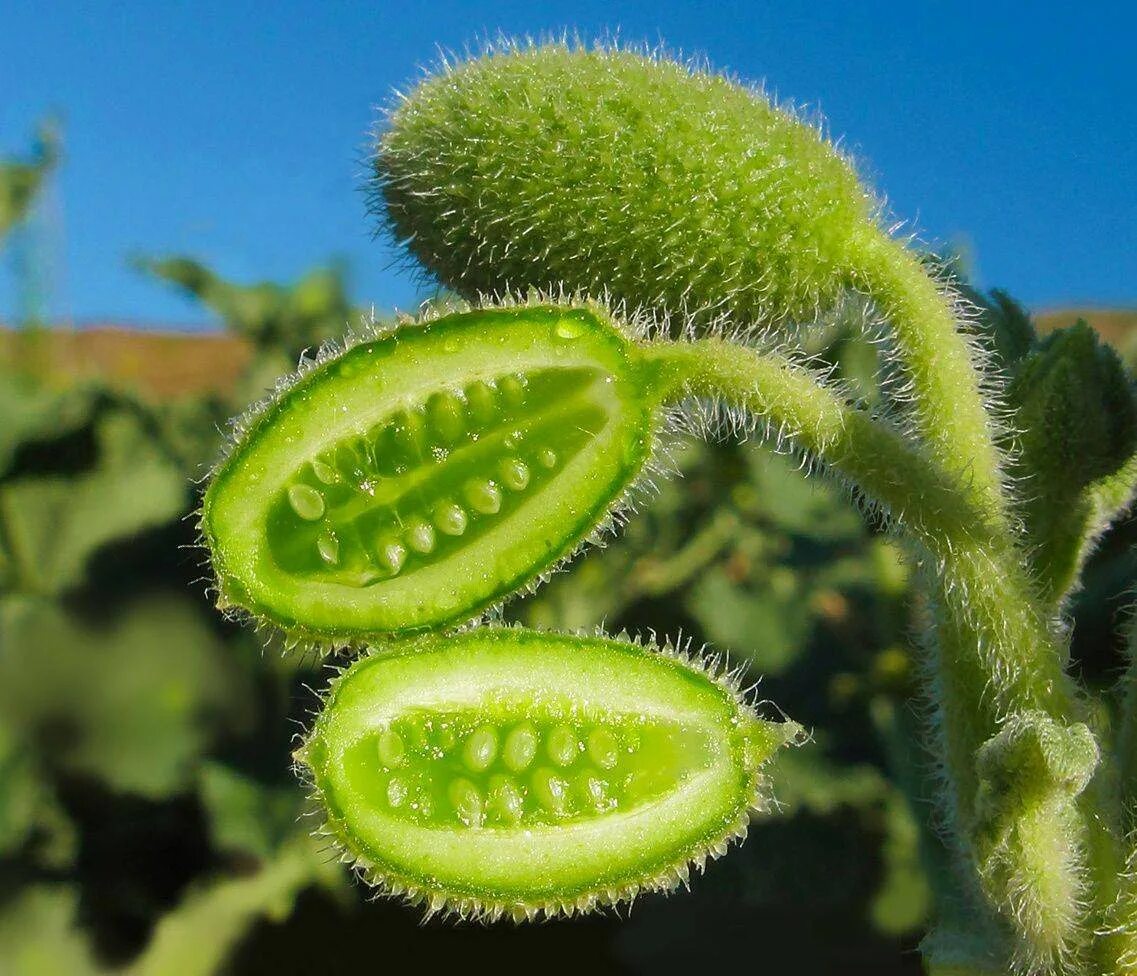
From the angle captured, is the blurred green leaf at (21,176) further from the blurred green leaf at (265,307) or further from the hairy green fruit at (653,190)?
the hairy green fruit at (653,190)

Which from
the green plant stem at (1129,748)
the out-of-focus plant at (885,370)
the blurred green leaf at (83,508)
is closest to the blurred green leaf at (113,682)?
the blurred green leaf at (83,508)

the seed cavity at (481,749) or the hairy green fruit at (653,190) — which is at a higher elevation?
the hairy green fruit at (653,190)

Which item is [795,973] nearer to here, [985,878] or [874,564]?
[874,564]

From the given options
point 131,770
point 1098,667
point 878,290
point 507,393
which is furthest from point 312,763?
point 131,770

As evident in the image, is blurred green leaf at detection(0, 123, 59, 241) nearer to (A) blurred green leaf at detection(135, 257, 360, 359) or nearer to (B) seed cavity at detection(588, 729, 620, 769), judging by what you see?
(A) blurred green leaf at detection(135, 257, 360, 359)

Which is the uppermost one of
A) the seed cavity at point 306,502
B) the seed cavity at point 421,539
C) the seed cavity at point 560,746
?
the seed cavity at point 421,539

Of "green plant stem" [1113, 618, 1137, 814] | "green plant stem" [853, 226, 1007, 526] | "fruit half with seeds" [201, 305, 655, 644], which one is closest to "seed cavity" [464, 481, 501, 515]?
"fruit half with seeds" [201, 305, 655, 644]
